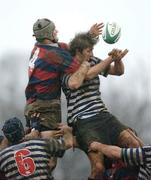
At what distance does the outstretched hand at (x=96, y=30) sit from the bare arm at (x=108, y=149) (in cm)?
168

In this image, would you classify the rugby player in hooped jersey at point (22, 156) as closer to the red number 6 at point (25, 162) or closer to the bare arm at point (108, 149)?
the red number 6 at point (25, 162)

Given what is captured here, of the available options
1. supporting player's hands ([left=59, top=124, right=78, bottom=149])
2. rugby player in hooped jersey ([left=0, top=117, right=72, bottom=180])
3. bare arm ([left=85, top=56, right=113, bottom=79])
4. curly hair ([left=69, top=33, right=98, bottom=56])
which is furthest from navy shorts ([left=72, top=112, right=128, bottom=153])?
curly hair ([left=69, top=33, right=98, bottom=56])

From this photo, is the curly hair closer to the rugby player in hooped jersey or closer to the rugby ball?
the rugby ball

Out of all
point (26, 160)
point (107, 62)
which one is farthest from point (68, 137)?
point (107, 62)

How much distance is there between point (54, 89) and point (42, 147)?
1145mm

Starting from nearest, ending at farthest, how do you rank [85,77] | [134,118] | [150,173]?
[150,173] → [85,77] → [134,118]

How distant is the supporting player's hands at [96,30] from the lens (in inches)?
565

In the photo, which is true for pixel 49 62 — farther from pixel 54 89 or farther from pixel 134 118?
pixel 134 118

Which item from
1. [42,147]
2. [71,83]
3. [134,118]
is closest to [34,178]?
[42,147]

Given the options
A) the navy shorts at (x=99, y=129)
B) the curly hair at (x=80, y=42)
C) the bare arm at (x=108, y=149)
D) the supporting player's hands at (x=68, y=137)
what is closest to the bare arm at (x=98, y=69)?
the curly hair at (x=80, y=42)

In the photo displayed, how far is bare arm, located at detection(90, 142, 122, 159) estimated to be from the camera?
42.6 feet

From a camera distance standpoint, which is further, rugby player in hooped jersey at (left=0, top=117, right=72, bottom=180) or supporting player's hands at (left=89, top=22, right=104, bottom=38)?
supporting player's hands at (left=89, top=22, right=104, bottom=38)

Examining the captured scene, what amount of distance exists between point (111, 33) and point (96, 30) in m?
0.34

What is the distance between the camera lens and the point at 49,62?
14.0m
